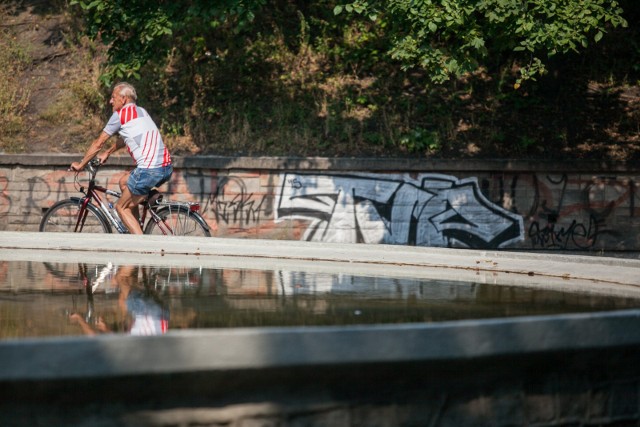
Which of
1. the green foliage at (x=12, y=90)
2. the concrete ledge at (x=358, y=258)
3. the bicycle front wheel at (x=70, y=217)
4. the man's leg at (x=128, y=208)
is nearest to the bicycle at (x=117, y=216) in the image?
the bicycle front wheel at (x=70, y=217)

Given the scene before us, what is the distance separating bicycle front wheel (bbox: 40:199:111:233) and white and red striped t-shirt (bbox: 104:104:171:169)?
1136mm

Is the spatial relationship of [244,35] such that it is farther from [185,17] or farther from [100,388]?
[100,388]

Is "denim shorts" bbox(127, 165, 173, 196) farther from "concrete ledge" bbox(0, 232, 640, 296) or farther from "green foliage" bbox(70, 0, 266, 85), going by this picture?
"green foliage" bbox(70, 0, 266, 85)

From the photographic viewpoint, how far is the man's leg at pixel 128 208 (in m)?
9.20

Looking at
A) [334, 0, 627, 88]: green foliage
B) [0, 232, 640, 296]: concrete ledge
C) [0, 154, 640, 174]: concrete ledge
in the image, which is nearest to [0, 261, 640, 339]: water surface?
[0, 232, 640, 296]: concrete ledge

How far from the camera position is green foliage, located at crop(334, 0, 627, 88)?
11430 millimetres

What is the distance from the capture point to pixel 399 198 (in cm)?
1403

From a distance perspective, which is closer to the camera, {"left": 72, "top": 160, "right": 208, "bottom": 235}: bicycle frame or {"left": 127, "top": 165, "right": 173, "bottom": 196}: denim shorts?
{"left": 127, "top": 165, "right": 173, "bottom": 196}: denim shorts

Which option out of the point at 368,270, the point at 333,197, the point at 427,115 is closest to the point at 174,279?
the point at 368,270

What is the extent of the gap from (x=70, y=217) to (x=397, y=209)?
5643mm

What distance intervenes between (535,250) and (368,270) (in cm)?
808

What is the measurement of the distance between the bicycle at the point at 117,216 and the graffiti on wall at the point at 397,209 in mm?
4233

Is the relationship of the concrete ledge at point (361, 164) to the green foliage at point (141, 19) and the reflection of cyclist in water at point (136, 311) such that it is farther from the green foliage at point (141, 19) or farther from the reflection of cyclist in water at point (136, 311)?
the reflection of cyclist in water at point (136, 311)

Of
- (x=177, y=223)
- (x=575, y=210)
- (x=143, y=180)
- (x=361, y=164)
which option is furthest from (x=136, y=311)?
(x=575, y=210)
